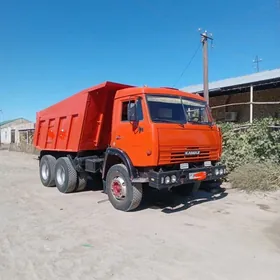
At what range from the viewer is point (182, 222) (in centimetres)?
586

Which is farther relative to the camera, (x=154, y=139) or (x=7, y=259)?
(x=154, y=139)

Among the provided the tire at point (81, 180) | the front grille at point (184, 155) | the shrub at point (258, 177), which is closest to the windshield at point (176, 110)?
the front grille at point (184, 155)

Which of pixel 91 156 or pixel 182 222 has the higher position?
pixel 91 156

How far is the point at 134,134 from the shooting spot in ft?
20.9

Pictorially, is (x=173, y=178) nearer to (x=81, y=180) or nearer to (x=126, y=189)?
(x=126, y=189)

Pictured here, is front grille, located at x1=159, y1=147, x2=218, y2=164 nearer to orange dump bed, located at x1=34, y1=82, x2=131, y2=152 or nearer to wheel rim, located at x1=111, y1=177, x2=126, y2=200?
wheel rim, located at x1=111, y1=177, x2=126, y2=200

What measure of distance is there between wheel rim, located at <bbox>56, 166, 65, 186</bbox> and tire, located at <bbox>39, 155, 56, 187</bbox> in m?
0.45

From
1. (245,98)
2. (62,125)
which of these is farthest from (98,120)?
(245,98)

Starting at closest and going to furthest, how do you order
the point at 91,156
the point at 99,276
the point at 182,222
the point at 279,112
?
the point at 99,276 < the point at 182,222 < the point at 91,156 < the point at 279,112

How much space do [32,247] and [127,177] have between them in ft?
8.24

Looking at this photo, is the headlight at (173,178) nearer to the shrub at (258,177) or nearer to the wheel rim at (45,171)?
the shrub at (258,177)

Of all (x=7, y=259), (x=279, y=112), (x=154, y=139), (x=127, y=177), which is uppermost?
(x=279, y=112)

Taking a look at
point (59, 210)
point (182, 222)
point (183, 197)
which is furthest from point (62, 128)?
point (182, 222)

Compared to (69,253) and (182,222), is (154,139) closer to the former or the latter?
(182,222)
